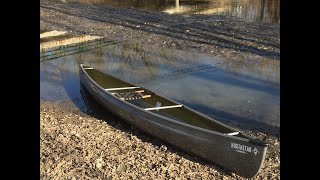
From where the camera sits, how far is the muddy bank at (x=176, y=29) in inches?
765

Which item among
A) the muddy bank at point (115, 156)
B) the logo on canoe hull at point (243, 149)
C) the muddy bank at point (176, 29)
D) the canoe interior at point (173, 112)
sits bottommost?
the muddy bank at point (115, 156)

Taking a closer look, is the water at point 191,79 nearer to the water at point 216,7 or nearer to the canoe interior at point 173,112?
the canoe interior at point 173,112

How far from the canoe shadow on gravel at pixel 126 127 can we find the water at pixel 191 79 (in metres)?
0.33

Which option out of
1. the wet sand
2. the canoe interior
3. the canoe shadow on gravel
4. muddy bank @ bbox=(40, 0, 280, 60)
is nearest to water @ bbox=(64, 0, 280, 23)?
muddy bank @ bbox=(40, 0, 280, 60)

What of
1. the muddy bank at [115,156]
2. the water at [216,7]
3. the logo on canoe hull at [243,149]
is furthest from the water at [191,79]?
the water at [216,7]

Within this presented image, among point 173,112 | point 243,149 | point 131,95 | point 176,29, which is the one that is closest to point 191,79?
point 131,95

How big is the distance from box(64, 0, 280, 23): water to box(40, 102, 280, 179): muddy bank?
1982cm

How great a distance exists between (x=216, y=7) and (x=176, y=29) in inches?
440

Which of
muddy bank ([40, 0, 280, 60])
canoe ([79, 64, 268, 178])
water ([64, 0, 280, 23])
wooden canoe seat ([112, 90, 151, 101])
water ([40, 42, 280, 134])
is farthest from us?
water ([64, 0, 280, 23])

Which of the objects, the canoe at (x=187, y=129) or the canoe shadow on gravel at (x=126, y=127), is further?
the canoe shadow on gravel at (x=126, y=127)

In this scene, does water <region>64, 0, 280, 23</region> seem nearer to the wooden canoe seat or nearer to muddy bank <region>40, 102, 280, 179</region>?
the wooden canoe seat

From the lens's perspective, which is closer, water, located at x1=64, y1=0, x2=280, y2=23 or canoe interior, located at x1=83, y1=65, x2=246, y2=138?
canoe interior, located at x1=83, y1=65, x2=246, y2=138

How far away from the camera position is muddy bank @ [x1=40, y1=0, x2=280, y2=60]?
765 inches

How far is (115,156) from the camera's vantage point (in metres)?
8.39
